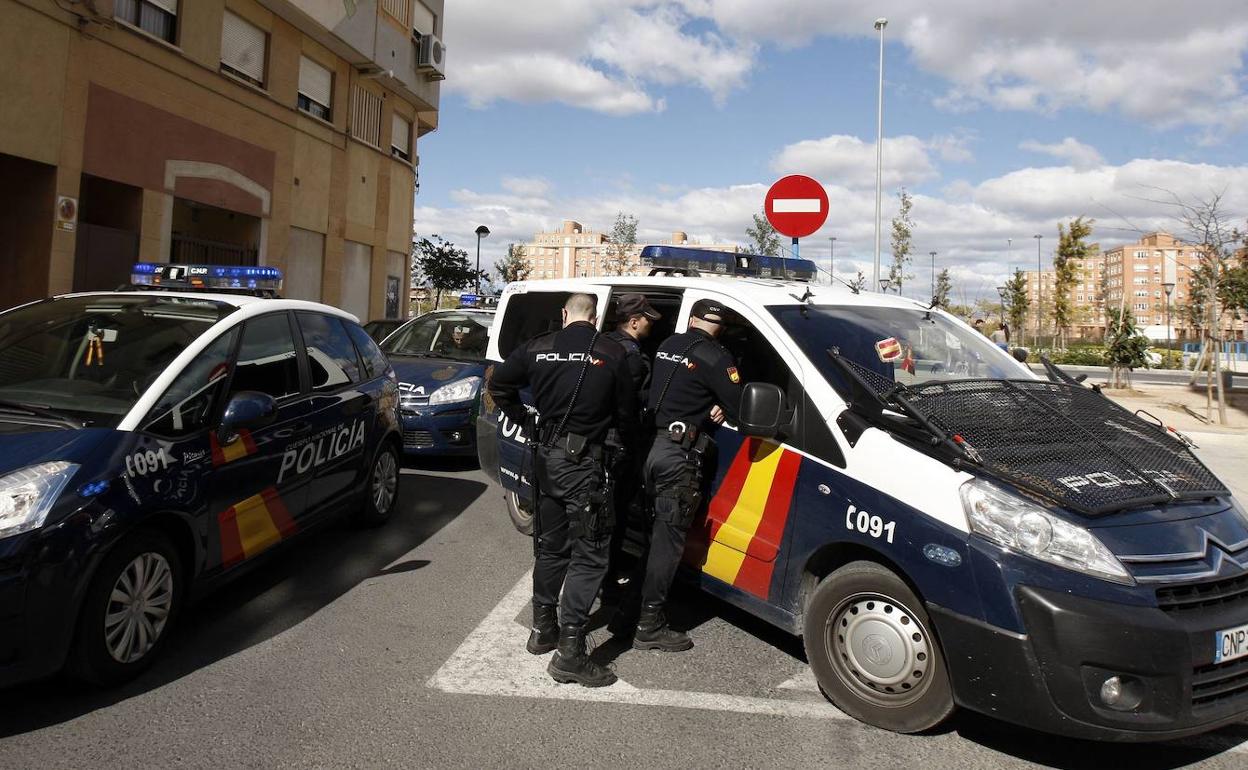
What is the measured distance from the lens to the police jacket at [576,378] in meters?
3.76

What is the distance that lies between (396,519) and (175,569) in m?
2.77

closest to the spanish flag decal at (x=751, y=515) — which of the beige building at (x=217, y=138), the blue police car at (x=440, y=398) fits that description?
the blue police car at (x=440, y=398)

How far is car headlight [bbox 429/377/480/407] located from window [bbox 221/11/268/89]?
424 inches

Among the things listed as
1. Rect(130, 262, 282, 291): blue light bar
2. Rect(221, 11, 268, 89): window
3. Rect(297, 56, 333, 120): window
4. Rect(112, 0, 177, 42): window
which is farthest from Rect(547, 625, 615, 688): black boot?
Rect(297, 56, 333, 120): window

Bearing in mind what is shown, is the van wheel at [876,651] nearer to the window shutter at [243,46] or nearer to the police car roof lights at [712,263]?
the police car roof lights at [712,263]

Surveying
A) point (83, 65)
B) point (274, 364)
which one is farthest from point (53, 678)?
point (83, 65)

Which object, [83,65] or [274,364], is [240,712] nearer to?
[274,364]

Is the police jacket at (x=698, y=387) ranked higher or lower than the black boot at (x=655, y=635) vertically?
higher

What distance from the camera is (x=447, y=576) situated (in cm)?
513

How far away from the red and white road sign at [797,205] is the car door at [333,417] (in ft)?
12.3

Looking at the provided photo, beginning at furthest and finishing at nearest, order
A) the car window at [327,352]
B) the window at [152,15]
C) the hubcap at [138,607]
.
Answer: the window at [152,15] < the car window at [327,352] < the hubcap at [138,607]

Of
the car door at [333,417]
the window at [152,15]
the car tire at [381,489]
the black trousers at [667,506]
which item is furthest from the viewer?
the window at [152,15]

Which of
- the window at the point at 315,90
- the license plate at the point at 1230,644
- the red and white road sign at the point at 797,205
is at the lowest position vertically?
the license plate at the point at 1230,644

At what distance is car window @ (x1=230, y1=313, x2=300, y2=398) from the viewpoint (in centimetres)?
444
